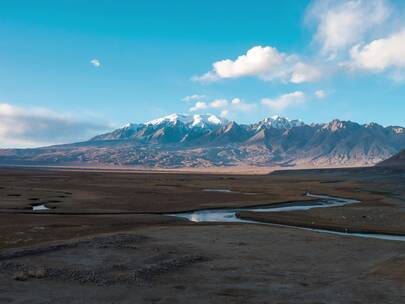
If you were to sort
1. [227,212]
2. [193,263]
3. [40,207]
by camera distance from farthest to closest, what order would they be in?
[40,207] < [227,212] < [193,263]

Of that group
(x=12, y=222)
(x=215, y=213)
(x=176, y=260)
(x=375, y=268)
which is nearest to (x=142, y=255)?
(x=176, y=260)

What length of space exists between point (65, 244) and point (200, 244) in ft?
29.0

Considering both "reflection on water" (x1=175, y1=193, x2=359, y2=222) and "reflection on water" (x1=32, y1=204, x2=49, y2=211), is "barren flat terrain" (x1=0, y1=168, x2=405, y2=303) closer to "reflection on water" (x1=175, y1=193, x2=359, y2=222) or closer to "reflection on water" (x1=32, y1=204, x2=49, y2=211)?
"reflection on water" (x1=175, y1=193, x2=359, y2=222)

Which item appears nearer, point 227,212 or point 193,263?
point 193,263

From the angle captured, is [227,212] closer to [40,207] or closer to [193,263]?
[40,207]

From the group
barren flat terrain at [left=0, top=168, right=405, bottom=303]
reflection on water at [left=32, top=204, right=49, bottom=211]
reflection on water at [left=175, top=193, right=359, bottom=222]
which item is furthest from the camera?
reflection on water at [left=32, top=204, right=49, bottom=211]

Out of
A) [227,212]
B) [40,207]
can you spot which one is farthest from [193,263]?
[40,207]

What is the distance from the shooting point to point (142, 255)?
27.5 metres

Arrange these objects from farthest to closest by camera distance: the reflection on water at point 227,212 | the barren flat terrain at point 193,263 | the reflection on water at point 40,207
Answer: the reflection on water at point 40,207, the reflection on water at point 227,212, the barren flat terrain at point 193,263

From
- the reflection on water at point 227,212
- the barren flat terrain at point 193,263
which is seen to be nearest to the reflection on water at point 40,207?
the barren flat terrain at point 193,263

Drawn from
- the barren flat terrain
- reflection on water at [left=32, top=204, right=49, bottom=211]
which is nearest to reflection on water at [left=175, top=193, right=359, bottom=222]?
the barren flat terrain

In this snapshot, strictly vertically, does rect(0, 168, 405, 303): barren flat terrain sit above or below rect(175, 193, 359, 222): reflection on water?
above

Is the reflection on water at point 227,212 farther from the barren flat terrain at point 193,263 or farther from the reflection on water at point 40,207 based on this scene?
the reflection on water at point 40,207

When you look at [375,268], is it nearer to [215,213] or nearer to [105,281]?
[105,281]
